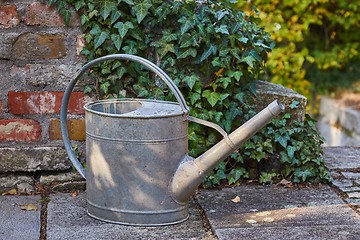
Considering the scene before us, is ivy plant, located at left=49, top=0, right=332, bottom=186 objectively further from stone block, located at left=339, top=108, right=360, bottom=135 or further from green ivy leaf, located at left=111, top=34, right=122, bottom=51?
stone block, located at left=339, top=108, right=360, bottom=135

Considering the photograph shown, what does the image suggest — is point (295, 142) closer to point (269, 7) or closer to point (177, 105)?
point (177, 105)

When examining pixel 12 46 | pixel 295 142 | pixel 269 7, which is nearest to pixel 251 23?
pixel 295 142

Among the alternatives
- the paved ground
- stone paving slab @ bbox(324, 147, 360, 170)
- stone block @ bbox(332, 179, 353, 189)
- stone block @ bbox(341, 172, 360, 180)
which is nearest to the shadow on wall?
stone paving slab @ bbox(324, 147, 360, 170)

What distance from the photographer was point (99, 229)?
261 centimetres

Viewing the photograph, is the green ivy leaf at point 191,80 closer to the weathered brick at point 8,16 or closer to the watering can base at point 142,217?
the watering can base at point 142,217

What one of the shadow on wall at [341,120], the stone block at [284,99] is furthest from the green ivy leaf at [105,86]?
the shadow on wall at [341,120]

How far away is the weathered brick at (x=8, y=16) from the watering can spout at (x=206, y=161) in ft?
3.24

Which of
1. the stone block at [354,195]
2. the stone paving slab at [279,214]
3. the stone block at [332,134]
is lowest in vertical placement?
the stone block at [332,134]

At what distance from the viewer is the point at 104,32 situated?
119 inches

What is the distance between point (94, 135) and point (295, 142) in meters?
1.01

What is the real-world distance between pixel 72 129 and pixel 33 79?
273mm

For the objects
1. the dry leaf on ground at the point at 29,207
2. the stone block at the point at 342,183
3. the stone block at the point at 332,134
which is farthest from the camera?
the stone block at the point at 332,134

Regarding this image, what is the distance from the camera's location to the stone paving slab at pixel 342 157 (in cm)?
349

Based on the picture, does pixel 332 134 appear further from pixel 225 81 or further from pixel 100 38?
pixel 100 38
